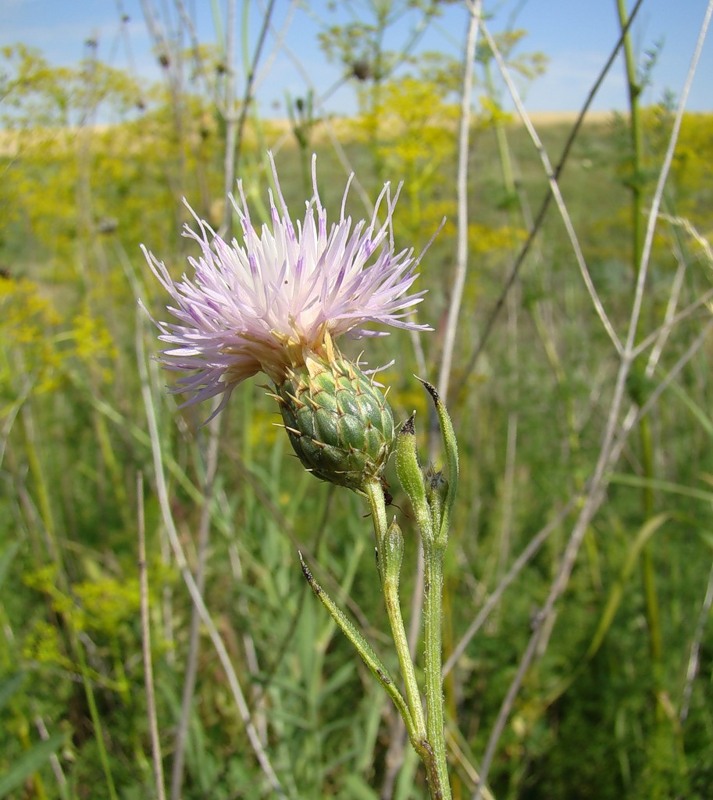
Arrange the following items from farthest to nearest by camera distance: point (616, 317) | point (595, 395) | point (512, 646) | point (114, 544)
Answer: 1. point (616, 317)
2. point (114, 544)
3. point (595, 395)
4. point (512, 646)

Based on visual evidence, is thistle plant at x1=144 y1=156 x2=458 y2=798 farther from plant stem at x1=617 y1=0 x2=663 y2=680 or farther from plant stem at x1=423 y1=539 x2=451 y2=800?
plant stem at x1=617 y1=0 x2=663 y2=680

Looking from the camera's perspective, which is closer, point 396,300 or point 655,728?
point 396,300

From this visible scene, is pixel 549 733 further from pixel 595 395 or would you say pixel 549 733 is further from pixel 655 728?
pixel 595 395

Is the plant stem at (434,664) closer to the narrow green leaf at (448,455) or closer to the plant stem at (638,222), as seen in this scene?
the narrow green leaf at (448,455)

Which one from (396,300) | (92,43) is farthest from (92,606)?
(92,43)

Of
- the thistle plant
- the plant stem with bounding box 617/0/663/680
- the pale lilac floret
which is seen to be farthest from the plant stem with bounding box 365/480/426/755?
the plant stem with bounding box 617/0/663/680

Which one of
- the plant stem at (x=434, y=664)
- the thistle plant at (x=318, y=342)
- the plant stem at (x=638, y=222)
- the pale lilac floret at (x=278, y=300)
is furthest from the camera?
the plant stem at (x=638, y=222)

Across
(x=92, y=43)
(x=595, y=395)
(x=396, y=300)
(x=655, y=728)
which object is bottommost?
(x=655, y=728)

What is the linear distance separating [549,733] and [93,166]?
4528mm

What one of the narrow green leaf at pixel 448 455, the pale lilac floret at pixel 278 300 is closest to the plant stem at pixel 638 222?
the pale lilac floret at pixel 278 300

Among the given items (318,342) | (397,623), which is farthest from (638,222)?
(397,623)

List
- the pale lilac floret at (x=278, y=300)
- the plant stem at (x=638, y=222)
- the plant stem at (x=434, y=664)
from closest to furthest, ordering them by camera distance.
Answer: the plant stem at (x=434, y=664) → the pale lilac floret at (x=278, y=300) → the plant stem at (x=638, y=222)

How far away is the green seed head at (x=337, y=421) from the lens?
102cm

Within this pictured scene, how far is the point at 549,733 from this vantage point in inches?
103
